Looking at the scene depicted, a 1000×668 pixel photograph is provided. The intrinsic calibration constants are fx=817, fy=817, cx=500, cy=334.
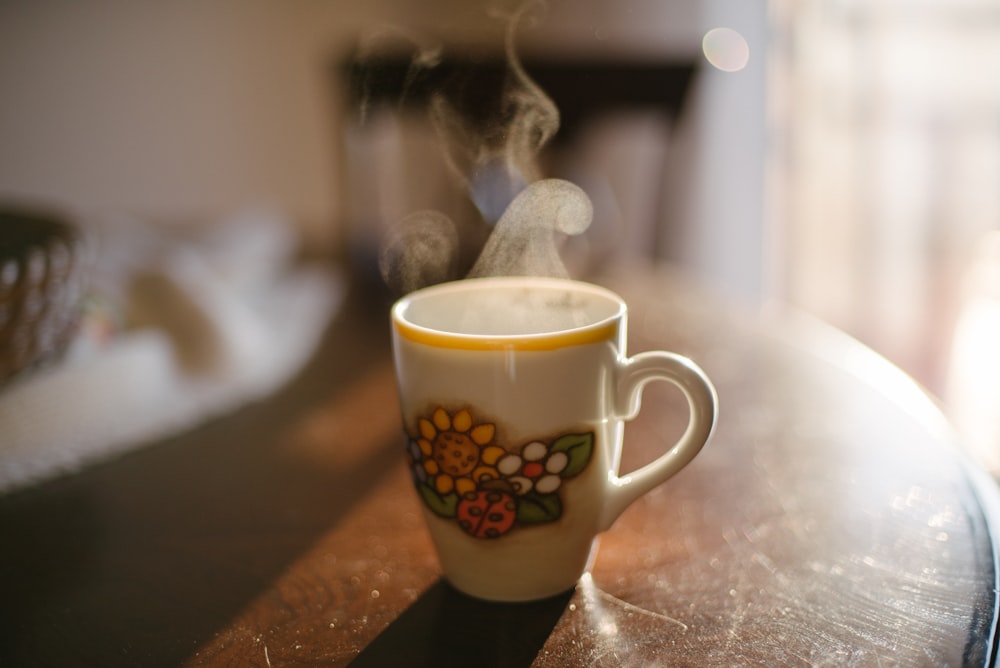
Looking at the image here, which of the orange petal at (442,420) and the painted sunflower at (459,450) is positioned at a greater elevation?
the orange petal at (442,420)

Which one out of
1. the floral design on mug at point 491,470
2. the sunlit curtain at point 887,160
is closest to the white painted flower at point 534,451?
the floral design on mug at point 491,470

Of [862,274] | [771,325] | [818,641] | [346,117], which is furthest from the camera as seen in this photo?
[862,274]

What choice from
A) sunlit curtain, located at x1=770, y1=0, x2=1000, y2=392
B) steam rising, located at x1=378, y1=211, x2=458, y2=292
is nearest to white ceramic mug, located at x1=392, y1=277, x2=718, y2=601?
steam rising, located at x1=378, y1=211, x2=458, y2=292

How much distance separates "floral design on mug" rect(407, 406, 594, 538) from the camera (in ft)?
1.24

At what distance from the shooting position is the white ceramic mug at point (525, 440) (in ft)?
1.22

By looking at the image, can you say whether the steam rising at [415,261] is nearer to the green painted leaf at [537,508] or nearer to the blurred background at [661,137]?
the blurred background at [661,137]

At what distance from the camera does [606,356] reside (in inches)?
15.3

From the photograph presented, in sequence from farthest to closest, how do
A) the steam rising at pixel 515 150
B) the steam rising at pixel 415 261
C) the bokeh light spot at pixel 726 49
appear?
1. the bokeh light spot at pixel 726 49
2. the steam rising at pixel 415 261
3. the steam rising at pixel 515 150

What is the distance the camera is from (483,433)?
1.23 ft

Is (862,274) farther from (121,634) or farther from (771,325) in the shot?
(121,634)

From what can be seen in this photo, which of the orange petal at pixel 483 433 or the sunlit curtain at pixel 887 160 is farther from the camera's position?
the sunlit curtain at pixel 887 160

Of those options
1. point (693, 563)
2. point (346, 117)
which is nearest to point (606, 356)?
point (693, 563)

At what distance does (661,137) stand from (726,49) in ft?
0.83

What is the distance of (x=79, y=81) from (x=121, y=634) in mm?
1834
